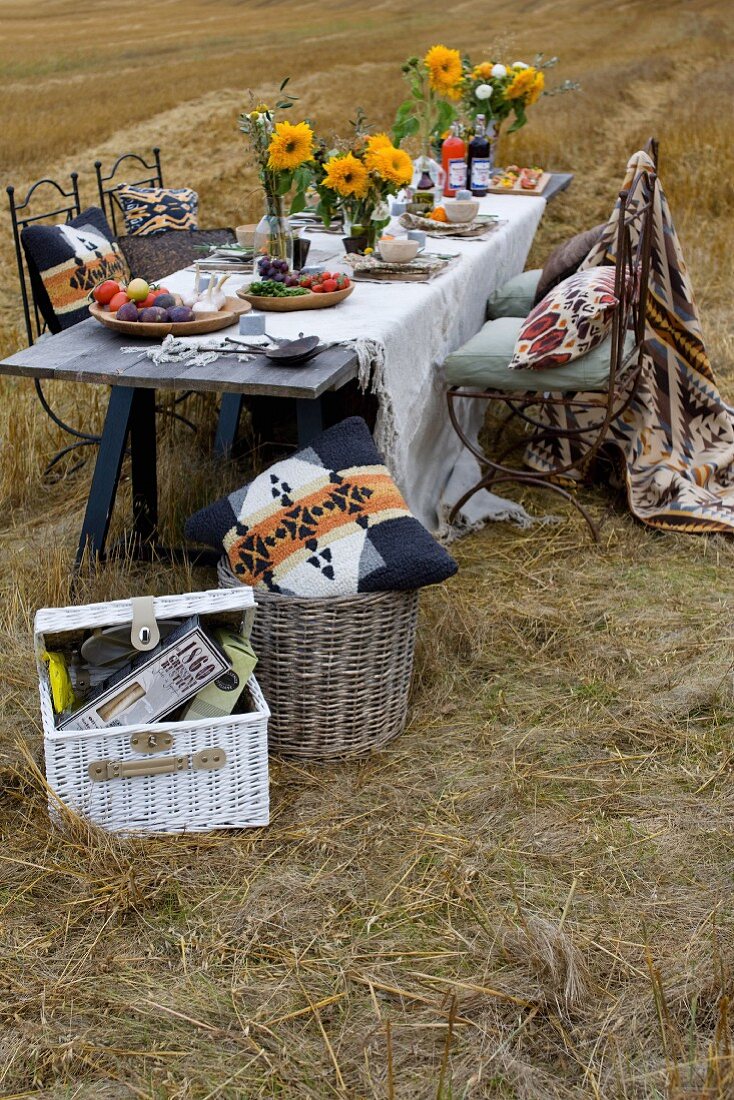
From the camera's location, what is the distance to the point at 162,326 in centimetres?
274

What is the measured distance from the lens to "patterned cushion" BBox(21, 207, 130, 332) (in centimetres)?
342

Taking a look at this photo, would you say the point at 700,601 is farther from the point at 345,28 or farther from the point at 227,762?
the point at 345,28

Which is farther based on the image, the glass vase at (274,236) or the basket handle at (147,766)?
the glass vase at (274,236)

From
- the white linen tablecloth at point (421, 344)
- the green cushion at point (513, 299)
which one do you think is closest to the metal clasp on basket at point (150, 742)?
the white linen tablecloth at point (421, 344)

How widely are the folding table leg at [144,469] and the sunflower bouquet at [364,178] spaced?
0.86m

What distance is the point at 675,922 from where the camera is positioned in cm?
187

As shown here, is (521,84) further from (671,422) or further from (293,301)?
(293,301)

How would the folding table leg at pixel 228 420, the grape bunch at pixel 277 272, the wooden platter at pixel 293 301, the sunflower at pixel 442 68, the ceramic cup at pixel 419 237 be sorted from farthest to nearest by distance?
the sunflower at pixel 442 68 < the folding table leg at pixel 228 420 < the ceramic cup at pixel 419 237 < the grape bunch at pixel 277 272 < the wooden platter at pixel 293 301

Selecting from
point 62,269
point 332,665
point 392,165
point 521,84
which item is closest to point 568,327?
point 392,165

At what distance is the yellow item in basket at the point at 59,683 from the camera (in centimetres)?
213

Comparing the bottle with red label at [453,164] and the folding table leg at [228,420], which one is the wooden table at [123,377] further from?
the bottle with red label at [453,164]

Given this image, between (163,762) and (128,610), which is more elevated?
(128,610)

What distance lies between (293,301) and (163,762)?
4.57 ft

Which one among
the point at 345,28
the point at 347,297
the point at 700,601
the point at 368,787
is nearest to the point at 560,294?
the point at 347,297
